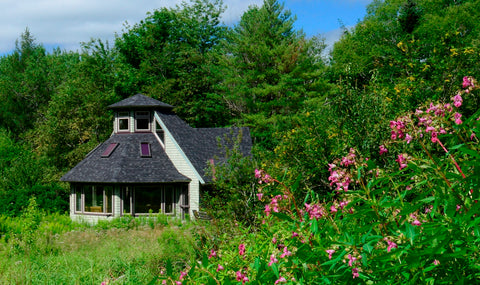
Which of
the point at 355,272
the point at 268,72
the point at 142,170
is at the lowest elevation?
the point at 142,170

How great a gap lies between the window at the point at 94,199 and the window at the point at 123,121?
4.14 meters

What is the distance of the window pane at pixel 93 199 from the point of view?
87.4 feet

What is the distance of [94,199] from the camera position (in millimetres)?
26859

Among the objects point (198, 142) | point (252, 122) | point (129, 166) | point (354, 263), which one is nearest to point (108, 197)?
point (129, 166)

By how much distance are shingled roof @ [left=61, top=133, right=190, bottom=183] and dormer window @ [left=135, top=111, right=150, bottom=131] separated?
46 cm

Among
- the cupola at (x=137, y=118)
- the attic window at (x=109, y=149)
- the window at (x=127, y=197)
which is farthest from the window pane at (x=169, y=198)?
the attic window at (x=109, y=149)

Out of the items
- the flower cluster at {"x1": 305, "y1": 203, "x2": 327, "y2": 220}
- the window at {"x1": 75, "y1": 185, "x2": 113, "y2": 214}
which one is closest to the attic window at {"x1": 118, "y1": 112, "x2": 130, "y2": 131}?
the window at {"x1": 75, "y1": 185, "x2": 113, "y2": 214}

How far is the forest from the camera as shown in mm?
3461

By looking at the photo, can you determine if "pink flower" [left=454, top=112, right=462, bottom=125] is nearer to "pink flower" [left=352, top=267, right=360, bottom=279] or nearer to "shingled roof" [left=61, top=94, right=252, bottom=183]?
"pink flower" [left=352, top=267, right=360, bottom=279]

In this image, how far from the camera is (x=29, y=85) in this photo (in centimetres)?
5141

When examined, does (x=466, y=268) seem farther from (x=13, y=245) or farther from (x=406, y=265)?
(x=13, y=245)

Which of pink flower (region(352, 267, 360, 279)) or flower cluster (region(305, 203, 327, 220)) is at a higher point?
flower cluster (region(305, 203, 327, 220))

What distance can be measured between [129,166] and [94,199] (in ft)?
9.65

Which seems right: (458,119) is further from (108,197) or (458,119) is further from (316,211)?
(108,197)
